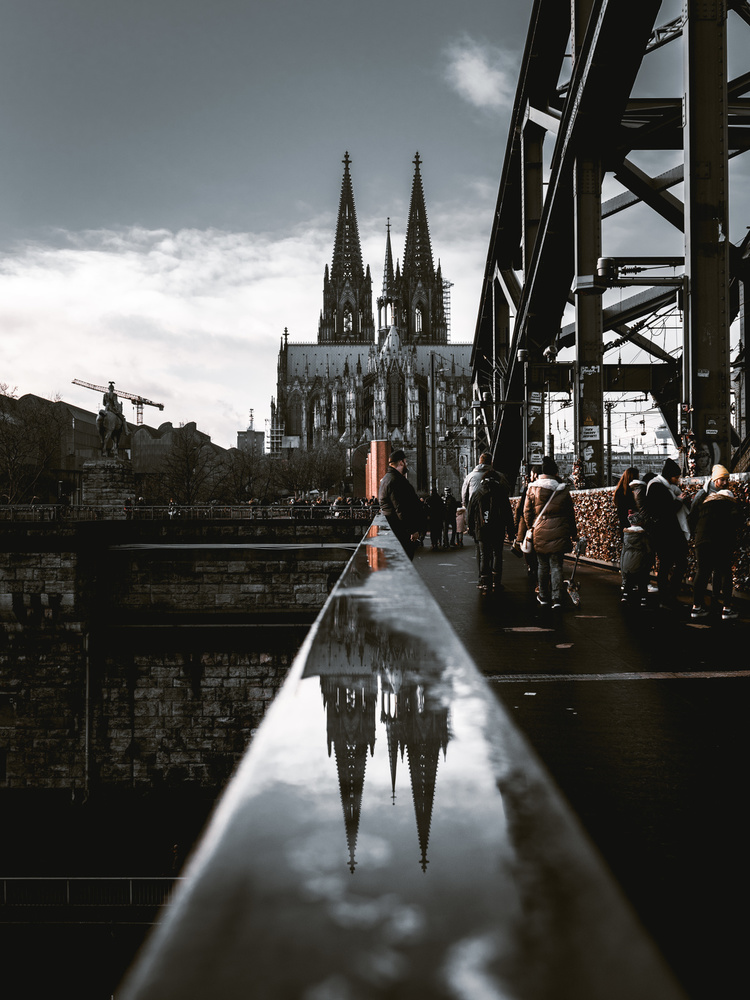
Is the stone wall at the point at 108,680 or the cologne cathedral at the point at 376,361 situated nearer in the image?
the stone wall at the point at 108,680

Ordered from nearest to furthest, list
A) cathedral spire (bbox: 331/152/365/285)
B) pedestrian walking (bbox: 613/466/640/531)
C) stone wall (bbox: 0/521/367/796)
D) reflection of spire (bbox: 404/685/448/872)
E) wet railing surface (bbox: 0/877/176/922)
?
reflection of spire (bbox: 404/685/448/872)
pedestrian walking (bbox: 613/466/640/531)
wet railing surface (bbox: 0/877/176/922)
stone wall (bbox: 0/521/367/796)
cathedral spire (bbox: 331/152/365/285)

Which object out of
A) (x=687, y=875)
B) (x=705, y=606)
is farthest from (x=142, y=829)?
(x=687, y=875)

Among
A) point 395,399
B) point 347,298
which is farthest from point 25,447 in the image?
point 347,298

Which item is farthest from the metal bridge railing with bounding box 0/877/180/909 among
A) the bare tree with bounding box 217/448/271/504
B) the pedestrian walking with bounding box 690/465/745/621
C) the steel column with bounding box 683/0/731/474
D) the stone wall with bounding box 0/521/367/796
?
the bare tree with bounding box 217/448/271/504

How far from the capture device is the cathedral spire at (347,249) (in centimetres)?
11756

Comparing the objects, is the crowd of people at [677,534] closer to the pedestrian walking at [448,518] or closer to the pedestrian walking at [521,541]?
the pedestrian walking at [521,541]

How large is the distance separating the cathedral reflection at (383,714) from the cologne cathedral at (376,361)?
92124 mm

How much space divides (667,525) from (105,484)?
98.3 ft

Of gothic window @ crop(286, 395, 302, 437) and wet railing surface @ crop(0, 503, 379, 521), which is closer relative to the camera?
wet railing surface @ crop(0, 503, 379, 521)

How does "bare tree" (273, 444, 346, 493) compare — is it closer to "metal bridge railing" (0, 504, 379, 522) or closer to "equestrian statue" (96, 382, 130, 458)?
"metal bridge railing" (0, 504, 379, 522)

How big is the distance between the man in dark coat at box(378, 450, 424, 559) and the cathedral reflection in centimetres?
689

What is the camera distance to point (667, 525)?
26.0 ft

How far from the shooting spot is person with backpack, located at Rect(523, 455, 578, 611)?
26.4 feet

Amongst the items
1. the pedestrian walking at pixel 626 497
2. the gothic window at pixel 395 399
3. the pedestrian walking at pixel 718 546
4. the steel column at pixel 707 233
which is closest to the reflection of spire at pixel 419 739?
the pedestrian walking at pixel 718 546
